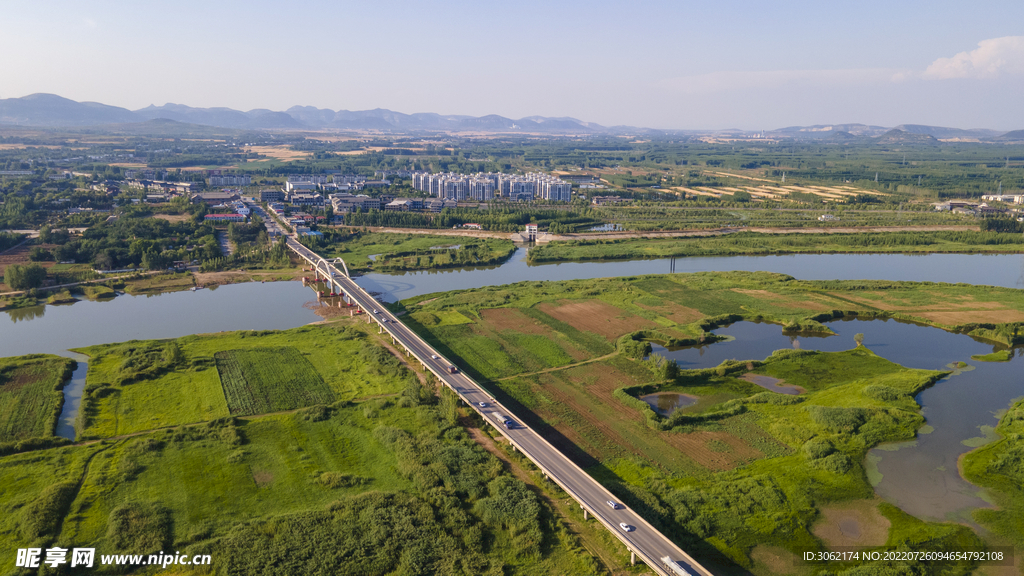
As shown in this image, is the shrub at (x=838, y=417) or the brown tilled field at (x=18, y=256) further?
the brown tilled field at (x=18, y=256)

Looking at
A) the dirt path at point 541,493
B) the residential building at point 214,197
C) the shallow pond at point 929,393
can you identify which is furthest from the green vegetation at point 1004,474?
the residential building at point 214,197

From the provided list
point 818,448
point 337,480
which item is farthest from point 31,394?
point 818,448

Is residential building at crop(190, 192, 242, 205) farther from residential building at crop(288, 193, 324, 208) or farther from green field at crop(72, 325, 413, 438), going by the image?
green field at crop(72, 325, 413, 438)

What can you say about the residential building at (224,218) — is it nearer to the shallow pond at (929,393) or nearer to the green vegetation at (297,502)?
the green vegetation at (297,502)

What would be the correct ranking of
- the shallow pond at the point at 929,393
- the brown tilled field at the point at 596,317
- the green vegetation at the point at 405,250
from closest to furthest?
the shallow pond at the point at 929,393 < the brown tilled field at the point at 596,317 < the green vegetation at the point at 405,250

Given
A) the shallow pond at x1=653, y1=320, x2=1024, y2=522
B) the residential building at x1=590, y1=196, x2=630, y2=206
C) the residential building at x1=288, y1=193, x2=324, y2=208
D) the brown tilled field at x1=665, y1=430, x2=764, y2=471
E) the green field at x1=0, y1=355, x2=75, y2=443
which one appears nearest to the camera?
the shallow pond at x1=653, y1=320, x2=1024, y2=522

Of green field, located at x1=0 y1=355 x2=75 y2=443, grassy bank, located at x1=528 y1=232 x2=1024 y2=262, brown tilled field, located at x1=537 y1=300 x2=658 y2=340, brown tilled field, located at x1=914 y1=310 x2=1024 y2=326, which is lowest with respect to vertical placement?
green field, located at x1=0 y1=355 x2=75 y2=443

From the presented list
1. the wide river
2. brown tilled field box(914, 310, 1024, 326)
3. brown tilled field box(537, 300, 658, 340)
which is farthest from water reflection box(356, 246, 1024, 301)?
brown tilled field box(914, 310, 1024, 326)
